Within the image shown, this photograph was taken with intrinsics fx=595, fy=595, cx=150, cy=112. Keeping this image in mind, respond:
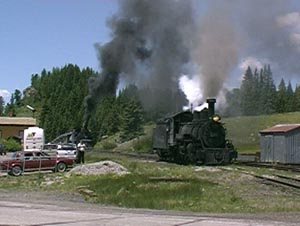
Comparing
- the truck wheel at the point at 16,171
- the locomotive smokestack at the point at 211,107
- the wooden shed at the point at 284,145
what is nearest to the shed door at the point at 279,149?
the wooden shed at the point at 284,145

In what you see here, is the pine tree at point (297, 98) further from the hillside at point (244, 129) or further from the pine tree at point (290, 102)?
the hillside at point (244, 129)

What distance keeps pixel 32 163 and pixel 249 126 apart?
241 feet

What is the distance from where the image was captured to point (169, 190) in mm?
23328

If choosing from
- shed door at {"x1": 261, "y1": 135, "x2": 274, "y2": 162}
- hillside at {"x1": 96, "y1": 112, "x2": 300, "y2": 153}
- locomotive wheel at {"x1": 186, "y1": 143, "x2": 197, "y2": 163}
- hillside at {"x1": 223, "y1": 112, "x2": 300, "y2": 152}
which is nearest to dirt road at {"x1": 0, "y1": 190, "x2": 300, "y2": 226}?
locomotive wheel at {"x1": 186, "y1": 143, "x2": 197, "y2": 163}

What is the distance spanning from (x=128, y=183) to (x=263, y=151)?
24066 mm

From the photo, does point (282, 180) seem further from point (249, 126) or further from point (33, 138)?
point (249, 126)

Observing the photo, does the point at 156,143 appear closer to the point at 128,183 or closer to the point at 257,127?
the point at 128,183

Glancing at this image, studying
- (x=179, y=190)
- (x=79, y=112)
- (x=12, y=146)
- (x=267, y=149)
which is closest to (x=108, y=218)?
(x=179, y=190)

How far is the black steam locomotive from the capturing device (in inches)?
1553

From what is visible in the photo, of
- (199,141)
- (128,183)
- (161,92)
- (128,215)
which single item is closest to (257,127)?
(161,92)

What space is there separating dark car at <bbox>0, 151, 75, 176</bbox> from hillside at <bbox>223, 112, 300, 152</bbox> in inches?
2128

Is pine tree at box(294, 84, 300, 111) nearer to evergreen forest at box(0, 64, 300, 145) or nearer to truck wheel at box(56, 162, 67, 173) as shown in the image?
evergreen forest at box(0, 64, 300, 145)

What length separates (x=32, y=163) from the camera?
37375 mm

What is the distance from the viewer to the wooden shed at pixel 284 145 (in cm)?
4456
